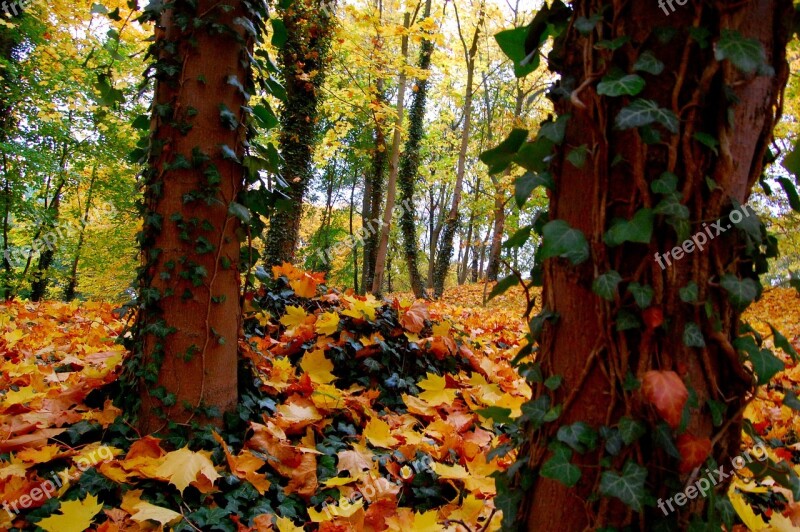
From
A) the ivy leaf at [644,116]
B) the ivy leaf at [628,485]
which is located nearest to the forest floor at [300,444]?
the ivy leaf at [628,485]

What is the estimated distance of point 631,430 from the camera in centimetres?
96

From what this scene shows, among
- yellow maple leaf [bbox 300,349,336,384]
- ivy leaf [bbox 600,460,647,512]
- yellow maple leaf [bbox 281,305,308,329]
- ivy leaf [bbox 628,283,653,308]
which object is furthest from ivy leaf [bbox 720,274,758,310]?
yellow maple leaf [bbox 281,305,308,329]

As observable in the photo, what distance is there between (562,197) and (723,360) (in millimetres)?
488

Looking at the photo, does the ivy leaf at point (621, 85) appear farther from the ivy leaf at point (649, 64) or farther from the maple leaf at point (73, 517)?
the maple leaf at point (73, 517)

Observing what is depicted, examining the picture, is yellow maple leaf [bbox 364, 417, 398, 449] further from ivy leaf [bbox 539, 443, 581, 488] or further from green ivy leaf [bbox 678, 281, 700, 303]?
green ivy leaf [bbox 678, 281, 700, 303]

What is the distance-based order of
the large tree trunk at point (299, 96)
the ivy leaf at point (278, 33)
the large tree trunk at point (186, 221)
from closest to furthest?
the large tree trunk at point (186, 221) → the ivy leaf at point (278, 33) → the large tree trunk at point (299, 96)

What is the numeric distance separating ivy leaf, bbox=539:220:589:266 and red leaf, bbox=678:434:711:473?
16.5 inches

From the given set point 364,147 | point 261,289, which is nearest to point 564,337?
point 261,289

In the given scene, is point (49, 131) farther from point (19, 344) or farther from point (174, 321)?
point (174, 321)

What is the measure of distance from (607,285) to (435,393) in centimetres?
199

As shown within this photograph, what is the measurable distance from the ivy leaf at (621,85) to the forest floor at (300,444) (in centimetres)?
85

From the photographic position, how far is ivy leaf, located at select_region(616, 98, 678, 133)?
0.93 metres

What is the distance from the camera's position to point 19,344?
11.3ft

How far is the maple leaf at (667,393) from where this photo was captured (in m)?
0.88
